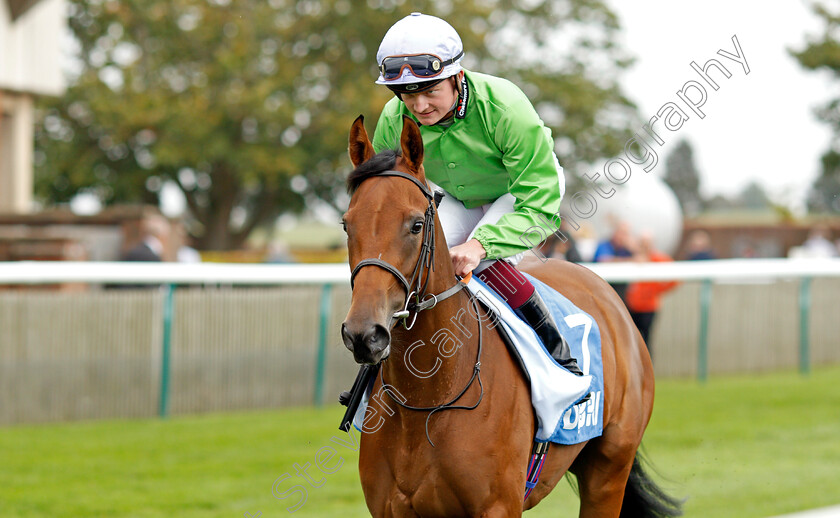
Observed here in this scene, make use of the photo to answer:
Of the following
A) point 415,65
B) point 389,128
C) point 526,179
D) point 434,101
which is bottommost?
point 526,179

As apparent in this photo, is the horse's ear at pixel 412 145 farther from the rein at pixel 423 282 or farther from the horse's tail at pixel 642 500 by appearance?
the horse's tail at pixel 642 500

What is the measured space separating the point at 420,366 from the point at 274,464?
357 cm

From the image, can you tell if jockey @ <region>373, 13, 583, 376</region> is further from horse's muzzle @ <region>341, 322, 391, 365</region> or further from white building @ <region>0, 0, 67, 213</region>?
white building @ <region>0, 0, 67, 213</region>

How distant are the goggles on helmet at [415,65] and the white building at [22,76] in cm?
1288

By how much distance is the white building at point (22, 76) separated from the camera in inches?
564

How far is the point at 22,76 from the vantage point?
14.6 metres

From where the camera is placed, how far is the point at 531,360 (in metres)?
3.06

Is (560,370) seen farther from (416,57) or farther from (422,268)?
(416,57)

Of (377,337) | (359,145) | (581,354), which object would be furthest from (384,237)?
(581,354)

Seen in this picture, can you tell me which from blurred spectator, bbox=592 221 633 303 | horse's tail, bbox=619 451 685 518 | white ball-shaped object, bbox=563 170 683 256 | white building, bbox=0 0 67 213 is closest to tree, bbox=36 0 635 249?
white ball-shaped object, bbox=563 170 683 256

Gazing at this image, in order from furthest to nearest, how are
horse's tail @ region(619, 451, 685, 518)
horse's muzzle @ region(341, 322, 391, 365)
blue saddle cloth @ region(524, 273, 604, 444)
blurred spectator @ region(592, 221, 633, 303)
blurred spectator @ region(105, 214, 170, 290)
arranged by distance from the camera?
blurred spectator @ region(592, 221, 633, 303), blurred spectator @ region(105, 214, 170, 290), horse's tail @ region(619, 451, 685, 518), blue saddle cloth @ region(524, 273, 604, 444), horse's muzzle @ region(341, 322, 391, 365)

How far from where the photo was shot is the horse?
2506 mm

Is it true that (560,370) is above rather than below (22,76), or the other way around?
below

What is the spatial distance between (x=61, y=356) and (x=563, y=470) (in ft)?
16.6
